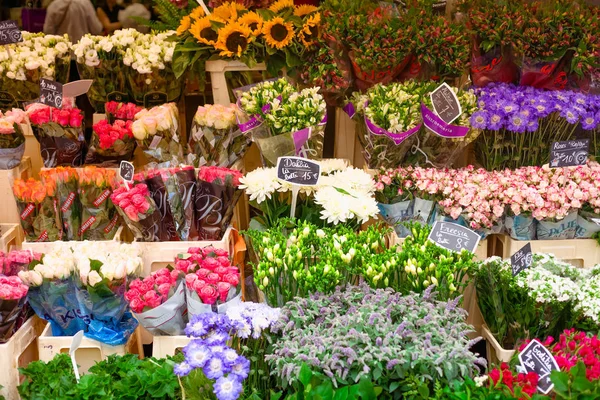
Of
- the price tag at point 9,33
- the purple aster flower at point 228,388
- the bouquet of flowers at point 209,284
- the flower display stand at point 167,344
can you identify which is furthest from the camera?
the price tag at point 9,33

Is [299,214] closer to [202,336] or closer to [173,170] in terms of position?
[173,170]

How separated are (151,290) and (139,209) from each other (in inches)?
19.6

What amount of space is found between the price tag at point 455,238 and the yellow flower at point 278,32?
4.43 ft

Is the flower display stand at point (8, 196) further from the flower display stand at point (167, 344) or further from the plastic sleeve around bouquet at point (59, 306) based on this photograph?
the flower display stand at point (167, 344)

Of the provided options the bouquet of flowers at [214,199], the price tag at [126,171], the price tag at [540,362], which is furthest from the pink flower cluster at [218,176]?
the price tag at [540,362]

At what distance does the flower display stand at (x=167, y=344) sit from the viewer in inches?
92.7

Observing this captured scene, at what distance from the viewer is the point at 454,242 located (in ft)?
7.74

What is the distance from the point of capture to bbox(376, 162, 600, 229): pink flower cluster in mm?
2674

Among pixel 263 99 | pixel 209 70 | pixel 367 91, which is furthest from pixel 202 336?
pixel 209 70

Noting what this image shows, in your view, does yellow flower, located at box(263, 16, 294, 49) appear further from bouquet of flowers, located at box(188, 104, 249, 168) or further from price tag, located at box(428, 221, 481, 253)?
price tag, located at box(428, 221, 481, 253)

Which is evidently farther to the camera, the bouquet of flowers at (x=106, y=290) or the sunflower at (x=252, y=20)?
the sunflower at (x=252, y=20)

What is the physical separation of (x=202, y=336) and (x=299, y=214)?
1.01 meters

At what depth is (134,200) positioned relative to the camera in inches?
105

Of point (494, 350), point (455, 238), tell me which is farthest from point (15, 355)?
point (494, 350)
